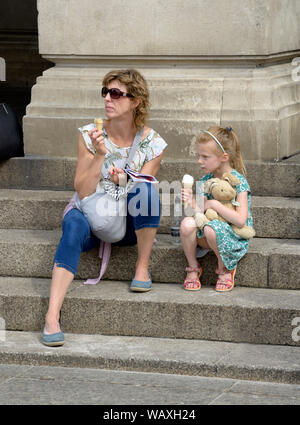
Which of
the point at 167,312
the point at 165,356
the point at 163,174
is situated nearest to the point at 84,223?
the point at 167,312

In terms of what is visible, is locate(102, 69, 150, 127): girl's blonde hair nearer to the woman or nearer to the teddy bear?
the woman

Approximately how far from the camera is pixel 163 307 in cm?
515

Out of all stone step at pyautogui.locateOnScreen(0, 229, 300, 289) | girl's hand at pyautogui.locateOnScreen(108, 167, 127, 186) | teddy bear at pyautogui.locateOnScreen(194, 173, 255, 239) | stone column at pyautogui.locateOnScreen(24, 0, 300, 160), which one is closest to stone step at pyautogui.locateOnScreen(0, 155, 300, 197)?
stone column at pyautogui.locateOnScreen(24, 0, 300, 160)

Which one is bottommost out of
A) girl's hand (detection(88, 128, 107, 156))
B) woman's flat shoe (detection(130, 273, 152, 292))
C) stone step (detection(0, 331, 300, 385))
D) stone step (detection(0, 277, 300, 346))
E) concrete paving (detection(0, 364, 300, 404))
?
concrete paving (detection(0, 364, 300, 404))

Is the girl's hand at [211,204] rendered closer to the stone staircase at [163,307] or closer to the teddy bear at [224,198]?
the teddy bear at [224,198]

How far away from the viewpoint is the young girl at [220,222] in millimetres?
5215

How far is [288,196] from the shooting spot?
6.20 meters

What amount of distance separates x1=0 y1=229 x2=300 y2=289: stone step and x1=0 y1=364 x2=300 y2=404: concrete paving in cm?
87

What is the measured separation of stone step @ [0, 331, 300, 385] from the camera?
4727 mm

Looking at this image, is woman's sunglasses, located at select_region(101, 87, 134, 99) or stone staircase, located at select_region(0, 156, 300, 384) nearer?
stone staircase, located at select_region(0, 156, 300, 384)

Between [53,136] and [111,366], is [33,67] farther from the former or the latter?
[111,366]

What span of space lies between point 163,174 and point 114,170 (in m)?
1.14

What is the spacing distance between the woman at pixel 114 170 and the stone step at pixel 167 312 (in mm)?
171
